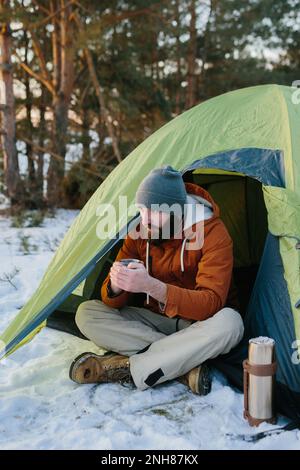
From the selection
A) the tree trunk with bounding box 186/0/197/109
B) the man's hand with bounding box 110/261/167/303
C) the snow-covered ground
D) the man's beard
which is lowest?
the snow-covered ground

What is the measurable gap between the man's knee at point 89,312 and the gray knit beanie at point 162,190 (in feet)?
2.25

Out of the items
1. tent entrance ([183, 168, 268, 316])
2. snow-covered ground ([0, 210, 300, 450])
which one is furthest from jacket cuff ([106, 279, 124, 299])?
tent entrance ([183, 168, 268, 316])

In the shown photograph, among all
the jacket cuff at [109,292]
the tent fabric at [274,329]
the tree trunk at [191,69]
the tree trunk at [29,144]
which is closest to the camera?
the tent fabric at [274,329]

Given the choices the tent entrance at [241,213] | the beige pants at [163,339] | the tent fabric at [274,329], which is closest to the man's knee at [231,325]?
the beige pants at [163,339]

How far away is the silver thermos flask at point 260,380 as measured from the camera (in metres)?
2.17

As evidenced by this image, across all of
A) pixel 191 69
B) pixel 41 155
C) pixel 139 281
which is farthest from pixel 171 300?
pixel 191 69

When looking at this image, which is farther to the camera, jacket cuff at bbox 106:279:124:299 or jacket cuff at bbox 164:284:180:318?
jacket cuff at bbox 106:279:124:299

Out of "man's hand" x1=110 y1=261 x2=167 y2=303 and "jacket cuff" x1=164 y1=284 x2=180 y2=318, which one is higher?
"man's hand" x1=110 y1=261 x2=167 y2=303

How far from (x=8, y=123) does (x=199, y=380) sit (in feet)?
21.6

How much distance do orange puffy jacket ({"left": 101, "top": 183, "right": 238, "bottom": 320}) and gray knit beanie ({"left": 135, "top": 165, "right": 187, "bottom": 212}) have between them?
0.20 metres

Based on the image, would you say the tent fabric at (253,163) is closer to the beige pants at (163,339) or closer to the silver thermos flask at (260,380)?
the beige pants at (163,339)

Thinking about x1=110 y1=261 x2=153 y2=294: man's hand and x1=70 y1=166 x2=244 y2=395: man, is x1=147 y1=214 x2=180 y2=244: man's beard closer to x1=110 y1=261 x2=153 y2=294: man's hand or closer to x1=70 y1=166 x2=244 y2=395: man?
x1=70 y1=166 x2=244 y2=395: man

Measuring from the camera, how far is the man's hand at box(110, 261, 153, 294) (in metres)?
2.42

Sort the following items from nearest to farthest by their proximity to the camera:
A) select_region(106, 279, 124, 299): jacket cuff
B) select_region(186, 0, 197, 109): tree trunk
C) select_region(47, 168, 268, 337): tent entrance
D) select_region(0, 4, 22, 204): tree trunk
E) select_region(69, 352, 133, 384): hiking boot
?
select_region(69, 352, 133, 384): hiking boot → select_region(106, 279, 124, 299): jacket cuff → select_region(47, 168, 268, 337): tent entrance → select_region(0, 4, 22, 204): tree trunk → select_region(186, 0, 197, 109): tree trunk
